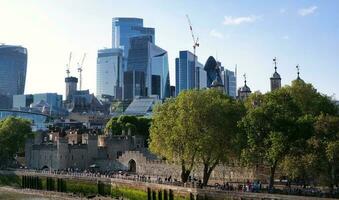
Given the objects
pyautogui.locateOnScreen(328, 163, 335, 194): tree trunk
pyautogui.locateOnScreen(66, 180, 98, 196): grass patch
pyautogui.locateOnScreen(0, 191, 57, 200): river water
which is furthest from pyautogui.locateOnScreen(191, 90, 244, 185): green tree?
pyautogui.locateOnScreen(0, 191, 57, 200): river water

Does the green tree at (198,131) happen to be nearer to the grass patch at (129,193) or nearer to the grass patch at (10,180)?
the grass patch at (129,193)

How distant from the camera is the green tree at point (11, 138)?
117 metres

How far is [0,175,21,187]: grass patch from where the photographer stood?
345 ft

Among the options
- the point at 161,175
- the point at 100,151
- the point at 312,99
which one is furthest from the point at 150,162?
the point at 312,99

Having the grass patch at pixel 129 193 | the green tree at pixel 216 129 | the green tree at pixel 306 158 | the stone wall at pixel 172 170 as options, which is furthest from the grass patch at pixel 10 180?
the green tree at pixel 306 158

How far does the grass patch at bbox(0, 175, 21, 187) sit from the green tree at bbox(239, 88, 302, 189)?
52440 mm

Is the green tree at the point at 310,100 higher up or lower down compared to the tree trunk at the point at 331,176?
higher up

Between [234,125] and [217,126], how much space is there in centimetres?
233

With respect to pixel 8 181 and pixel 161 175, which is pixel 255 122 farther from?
pixel 8 181

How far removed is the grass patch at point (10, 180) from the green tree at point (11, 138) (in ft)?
28.6

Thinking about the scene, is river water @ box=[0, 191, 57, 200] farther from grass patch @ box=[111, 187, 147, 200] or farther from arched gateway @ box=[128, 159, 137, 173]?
arched gateway @ box=[128, 159, 137, 173]

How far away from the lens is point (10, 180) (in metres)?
107

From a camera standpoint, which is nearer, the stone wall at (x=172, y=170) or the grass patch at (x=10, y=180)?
the stone wall at (x=172, y=170)

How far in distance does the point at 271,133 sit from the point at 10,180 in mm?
60071
